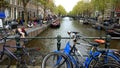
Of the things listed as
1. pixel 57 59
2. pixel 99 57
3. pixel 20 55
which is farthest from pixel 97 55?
pixel 20 55

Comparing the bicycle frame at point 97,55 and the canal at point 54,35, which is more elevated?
the bicycle frame at point 97,55

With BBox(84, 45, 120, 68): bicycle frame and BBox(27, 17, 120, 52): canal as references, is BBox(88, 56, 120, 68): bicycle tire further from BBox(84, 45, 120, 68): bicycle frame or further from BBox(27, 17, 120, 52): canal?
BBox(27, 17, 120, 52): canal

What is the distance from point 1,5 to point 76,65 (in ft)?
93.8

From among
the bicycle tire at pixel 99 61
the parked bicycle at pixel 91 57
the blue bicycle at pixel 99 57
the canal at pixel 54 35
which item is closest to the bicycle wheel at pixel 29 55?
the parked bicycle at pixel 91 57

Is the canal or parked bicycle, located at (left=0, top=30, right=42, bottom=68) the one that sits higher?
parked bicycle, located at (left=0, top=30, right=42, bottom=68)

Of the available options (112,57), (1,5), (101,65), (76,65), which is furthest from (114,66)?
(1,5)

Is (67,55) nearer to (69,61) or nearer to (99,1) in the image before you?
(69,61)

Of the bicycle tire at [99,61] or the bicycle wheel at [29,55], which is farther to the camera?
the bicycle wheel at [29,55]

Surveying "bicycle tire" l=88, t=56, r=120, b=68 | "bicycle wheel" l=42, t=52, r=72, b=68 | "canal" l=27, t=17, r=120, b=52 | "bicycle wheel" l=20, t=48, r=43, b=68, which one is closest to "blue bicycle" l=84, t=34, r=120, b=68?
"bicycle tire" l=88, t=56, r=120, b=68

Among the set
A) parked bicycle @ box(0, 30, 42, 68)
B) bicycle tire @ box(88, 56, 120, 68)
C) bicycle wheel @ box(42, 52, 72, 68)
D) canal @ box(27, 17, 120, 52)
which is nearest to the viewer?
bicycle tire @ box(88, 56, 120, 68)

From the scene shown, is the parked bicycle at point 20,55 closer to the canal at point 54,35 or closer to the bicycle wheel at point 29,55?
the bicycle wheel at point 29,55

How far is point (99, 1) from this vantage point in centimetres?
5588

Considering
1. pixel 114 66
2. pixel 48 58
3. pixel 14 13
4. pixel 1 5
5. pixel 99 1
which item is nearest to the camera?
pixel 114 66

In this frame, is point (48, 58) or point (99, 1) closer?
point (48, 58)
